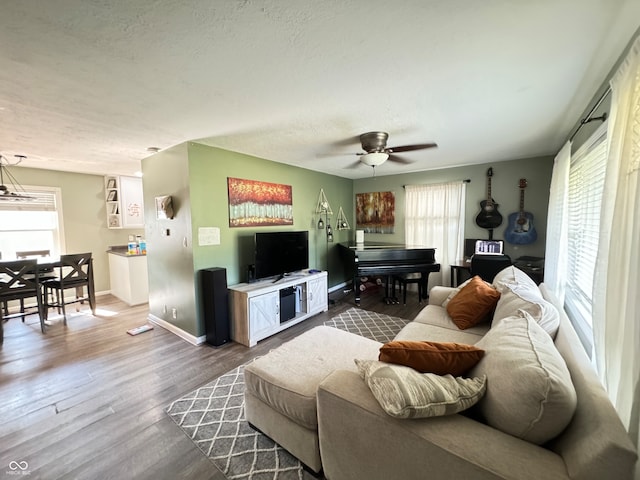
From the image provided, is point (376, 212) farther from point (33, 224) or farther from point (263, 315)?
point (33, 224)

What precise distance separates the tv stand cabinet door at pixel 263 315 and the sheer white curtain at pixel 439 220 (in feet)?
10.1

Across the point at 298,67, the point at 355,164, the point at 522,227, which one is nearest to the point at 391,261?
the point at 355,164

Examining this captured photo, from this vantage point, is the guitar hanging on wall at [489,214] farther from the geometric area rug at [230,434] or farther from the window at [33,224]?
the window at [33,224]

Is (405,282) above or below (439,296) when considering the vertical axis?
below

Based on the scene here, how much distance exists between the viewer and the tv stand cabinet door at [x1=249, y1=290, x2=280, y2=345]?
3072mm

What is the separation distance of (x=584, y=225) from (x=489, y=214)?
6.38 feet

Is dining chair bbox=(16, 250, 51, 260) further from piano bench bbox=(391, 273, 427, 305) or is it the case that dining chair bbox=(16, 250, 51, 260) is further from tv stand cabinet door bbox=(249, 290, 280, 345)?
piano bench bbox=(391, 273, 427, 305)

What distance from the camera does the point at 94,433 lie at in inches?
72.4

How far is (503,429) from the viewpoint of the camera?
100 cm

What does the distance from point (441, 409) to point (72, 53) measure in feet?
8.13

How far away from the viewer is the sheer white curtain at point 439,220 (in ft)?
15.2

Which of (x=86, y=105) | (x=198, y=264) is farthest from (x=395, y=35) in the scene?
(x=198, y=264)

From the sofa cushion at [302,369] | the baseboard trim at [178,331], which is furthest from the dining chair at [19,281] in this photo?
the sofa cushion at [302,369]

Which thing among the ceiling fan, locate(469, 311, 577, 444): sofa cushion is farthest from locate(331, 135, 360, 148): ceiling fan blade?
locate(469, 311, 577, 444): sofa cushion
